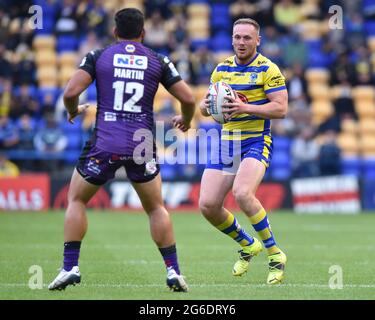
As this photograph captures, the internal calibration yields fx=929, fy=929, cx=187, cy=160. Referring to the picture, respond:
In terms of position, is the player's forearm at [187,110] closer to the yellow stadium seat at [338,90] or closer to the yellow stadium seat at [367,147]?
the yellow stadium seat at [367,147]

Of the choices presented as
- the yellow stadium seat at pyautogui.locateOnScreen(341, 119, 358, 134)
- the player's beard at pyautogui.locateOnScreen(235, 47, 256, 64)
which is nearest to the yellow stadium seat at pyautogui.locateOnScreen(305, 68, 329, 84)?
the yellow stadium seat at pyautogui.locateOnScreen(341, 119, 358, 134)

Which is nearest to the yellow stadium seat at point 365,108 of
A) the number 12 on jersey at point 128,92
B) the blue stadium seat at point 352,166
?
the blue stadium seat at point 352,166

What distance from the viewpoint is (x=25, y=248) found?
13.1 m

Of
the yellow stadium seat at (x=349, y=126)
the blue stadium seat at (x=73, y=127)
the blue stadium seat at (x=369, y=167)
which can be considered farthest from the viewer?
the yellow stadium seat at (x=349, y=126)

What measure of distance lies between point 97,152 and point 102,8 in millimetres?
16666

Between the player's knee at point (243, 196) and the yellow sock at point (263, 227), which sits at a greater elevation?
the player's knee at point (243, 196)

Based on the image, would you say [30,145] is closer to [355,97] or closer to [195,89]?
[195,89]

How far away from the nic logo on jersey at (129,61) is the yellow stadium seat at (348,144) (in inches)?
606

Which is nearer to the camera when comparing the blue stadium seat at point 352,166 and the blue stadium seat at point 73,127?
the blue stadium seat at point 73,127

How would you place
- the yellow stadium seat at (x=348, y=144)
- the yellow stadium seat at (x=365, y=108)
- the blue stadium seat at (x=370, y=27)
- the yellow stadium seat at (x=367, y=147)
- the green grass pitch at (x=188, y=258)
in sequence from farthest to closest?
the blue stadium seat at (x=370, y=27) < the yellow stadium seat at (x=365, y=108) < the yellow stadium seat at (x=367, y=147) < the yellow stadium seat at (x=348, y=144) < the green grass pitch at (x=188, y=258)

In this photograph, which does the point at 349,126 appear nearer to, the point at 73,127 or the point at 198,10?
the point at 198,10

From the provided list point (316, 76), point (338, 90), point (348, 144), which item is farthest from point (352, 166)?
point (316, 76)

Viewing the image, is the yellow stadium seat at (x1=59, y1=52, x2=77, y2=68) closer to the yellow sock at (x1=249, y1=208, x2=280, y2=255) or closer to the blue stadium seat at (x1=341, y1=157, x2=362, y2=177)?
the blue stadium seat at (x1=341, y1=157, x2=362, y2=177)

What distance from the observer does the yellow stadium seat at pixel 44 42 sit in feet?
80.6
